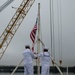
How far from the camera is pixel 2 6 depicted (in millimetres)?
41031

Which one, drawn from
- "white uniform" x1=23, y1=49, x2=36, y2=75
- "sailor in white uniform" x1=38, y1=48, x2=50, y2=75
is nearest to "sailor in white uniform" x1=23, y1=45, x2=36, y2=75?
"white uniform" x1=23, y1=49, x2=36, y2=75

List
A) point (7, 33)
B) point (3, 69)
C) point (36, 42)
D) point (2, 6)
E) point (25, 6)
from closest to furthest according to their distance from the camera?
point (36, 42) → point (2, 6) → point (25, 6) → point (7, 33) → point (3, 69)

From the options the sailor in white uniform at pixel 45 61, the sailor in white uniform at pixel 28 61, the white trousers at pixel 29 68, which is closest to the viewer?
the sailor in white uniform at pixel 28 61

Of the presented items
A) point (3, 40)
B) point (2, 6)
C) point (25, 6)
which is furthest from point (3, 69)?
point (2, 6)

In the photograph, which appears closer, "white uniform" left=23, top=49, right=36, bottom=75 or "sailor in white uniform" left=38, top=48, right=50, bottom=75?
"white uniform" left=23, top=49, right=36, bottom=75

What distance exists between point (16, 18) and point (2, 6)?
2297cm

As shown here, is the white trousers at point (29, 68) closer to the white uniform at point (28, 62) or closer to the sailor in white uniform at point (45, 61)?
the white uniform at point (28, 62)

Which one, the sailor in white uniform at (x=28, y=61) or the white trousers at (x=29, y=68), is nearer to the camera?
the sailor in white uniform at (x=28, y=61)

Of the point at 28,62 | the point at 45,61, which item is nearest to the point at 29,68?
the point at 28,62

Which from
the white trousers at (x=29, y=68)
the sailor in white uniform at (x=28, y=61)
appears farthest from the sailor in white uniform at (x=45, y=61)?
the white trousers at (x=29, y=68)

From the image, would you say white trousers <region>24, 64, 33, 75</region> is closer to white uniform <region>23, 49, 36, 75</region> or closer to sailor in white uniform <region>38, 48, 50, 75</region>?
white uniform <region>23, 49, 36, 75</region>

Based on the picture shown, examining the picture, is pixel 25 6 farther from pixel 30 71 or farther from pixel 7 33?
pixel 30 71

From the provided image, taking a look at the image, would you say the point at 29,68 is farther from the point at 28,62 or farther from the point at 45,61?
the point at 45,61

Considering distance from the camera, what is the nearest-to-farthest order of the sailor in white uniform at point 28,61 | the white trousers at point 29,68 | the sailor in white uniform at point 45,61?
the sailor in white uniform at point 28,61
the white trousers at point 29,68
the sailor in white uniform at point 45,61
